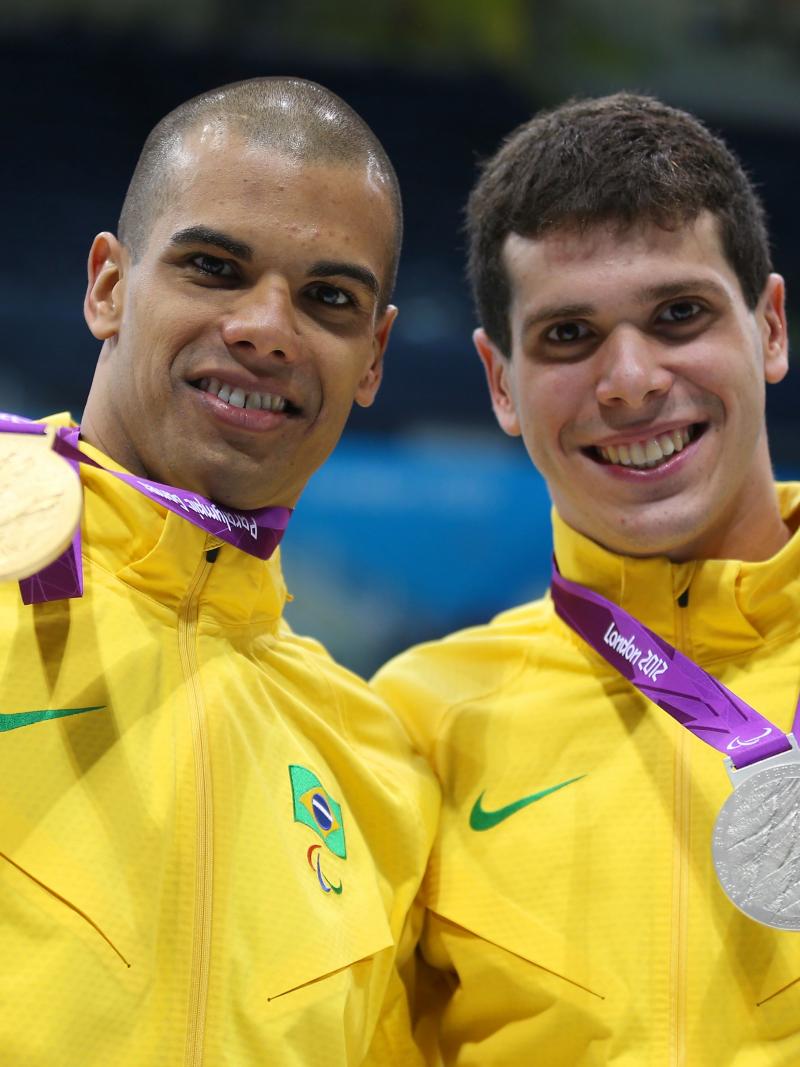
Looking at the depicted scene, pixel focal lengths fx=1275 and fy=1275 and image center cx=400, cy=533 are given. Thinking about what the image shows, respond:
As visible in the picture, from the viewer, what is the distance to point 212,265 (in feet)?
6.51

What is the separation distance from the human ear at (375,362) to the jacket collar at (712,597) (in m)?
0.49

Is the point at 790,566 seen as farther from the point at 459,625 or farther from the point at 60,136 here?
the point at 60,136

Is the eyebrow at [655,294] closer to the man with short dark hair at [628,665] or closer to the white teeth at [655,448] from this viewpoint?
the man with short dark hair at [628,665]

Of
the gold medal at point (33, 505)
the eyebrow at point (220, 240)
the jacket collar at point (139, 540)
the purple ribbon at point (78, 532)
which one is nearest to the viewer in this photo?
the gold medal at point (33, 505)

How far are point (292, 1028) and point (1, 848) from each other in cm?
47

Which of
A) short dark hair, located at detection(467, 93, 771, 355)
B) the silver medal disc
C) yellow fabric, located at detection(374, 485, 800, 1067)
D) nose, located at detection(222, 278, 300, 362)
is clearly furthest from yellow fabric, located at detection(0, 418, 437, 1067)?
short dark hair, located at detection(467, 93, 771, 355)

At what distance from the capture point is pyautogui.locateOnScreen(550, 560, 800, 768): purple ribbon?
6.21ft

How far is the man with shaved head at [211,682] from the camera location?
1.61 meters

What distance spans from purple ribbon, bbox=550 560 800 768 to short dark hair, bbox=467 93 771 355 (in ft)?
1.82

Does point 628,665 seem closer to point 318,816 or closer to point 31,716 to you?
point 318,816

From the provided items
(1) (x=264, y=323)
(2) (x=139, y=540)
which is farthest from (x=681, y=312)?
(2) (x=139, y=540)

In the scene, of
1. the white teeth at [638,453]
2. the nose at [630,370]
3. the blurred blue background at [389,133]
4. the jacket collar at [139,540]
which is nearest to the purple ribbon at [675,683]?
the white teeth at [638,453]

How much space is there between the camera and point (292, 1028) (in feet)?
5.63

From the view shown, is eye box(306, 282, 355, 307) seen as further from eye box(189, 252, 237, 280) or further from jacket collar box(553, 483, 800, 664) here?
jacket collar box(553, 483, 800, 664)
